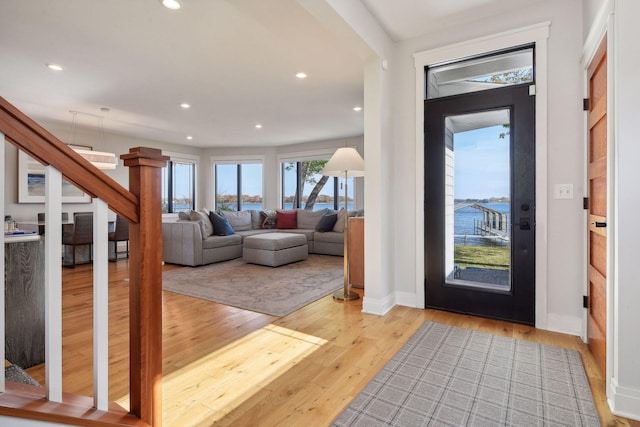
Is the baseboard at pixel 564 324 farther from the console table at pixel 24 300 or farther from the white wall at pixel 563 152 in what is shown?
the console table at pixel 24 300

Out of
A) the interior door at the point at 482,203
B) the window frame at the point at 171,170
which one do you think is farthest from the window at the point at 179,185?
the interior door at the point at 482,203

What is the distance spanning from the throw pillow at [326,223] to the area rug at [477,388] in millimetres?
4198

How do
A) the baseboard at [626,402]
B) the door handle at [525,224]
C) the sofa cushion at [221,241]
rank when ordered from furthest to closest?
the sofa cushion at [221,241], the door handle at [525,224], the baseboard at [626,402]

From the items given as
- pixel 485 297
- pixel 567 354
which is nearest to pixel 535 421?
pixel 567 354

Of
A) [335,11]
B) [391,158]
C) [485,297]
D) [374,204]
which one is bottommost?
[485,297]

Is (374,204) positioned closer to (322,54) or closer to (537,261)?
(537,261)

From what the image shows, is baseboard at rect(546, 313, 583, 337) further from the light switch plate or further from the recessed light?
the recessed light

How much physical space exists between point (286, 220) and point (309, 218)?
0.49m

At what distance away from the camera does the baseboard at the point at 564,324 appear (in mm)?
2521

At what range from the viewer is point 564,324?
257cm

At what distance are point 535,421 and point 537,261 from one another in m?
1.43

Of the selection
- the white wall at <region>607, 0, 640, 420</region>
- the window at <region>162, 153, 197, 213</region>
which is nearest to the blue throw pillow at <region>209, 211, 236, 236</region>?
the window at <region>162, 153, 197, 213</region>

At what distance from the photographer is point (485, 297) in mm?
2855

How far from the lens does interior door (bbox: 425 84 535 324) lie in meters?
2.68
